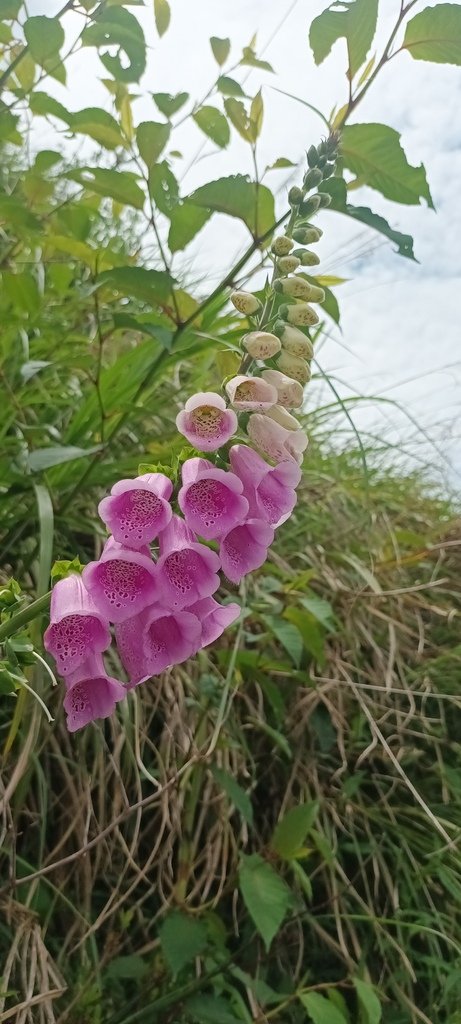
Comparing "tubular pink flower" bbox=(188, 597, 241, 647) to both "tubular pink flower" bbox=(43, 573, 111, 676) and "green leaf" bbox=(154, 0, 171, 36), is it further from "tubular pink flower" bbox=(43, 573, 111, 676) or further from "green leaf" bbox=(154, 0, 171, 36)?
"green leaf" bbox=(154, 0, 171, 36)

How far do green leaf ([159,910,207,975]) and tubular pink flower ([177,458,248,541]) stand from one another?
59 centimetres

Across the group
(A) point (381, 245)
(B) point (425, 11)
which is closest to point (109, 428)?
(B) point (425, 11)

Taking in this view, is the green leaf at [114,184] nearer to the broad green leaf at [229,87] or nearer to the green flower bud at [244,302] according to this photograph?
the broad green leaf at [229,87]

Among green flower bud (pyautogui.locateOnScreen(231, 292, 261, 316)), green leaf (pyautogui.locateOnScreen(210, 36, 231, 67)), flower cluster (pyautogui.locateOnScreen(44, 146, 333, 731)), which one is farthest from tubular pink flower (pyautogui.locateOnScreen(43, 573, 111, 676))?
green leaf (pyautogui.locateOnScreen(210, 36, 231, 67))

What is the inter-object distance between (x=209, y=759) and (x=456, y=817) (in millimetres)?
507

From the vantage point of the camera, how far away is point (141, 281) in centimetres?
87

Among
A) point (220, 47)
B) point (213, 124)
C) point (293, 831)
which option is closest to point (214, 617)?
point (293, 831)

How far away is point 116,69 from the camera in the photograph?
0.99 meters

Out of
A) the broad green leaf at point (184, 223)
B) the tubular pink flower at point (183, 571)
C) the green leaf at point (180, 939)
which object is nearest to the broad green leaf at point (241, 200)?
the broad green leaf at point (184, 223)

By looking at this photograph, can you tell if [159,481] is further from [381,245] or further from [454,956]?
[381,245]

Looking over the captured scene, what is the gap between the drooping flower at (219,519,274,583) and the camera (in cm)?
53

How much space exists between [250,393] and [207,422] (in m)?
0.04

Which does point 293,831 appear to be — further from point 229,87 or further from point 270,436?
point 229,87

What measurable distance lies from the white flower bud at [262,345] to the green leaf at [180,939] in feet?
2.20
